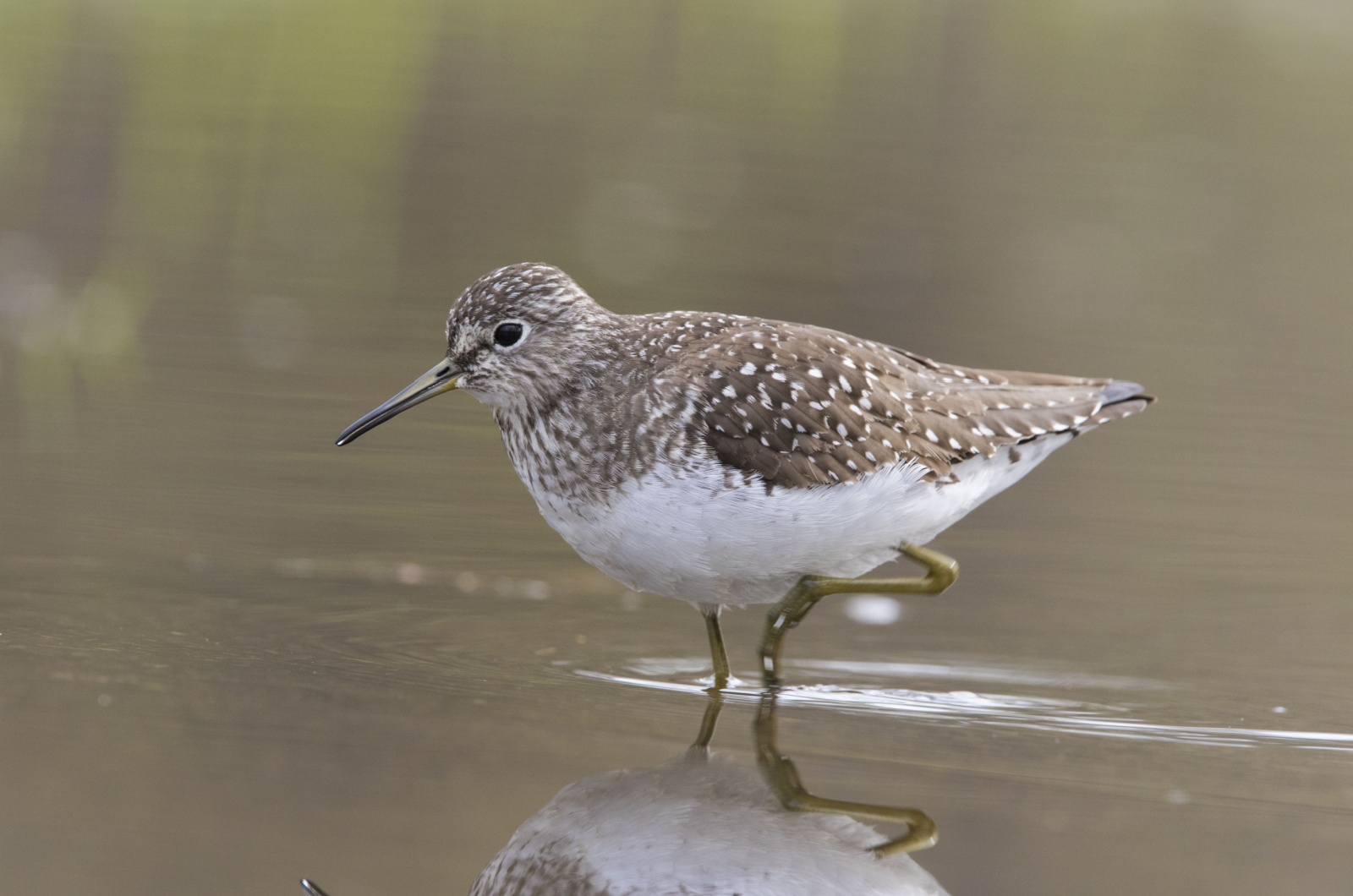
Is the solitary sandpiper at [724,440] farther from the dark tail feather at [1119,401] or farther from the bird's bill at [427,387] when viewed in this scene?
the dark tail feather at [1119,401]

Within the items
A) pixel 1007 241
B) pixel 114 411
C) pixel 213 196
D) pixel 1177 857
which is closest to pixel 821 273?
pixel 1007 241

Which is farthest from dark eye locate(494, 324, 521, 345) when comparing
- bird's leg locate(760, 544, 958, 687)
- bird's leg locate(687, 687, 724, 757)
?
bird's leg locate(687, 687, 724, 757)

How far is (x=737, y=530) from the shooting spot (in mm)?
6145

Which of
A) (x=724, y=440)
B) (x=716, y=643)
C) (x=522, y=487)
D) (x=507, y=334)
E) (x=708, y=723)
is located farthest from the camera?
(x=522, y=487)

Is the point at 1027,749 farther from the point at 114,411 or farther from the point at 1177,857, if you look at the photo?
the point at 114,411

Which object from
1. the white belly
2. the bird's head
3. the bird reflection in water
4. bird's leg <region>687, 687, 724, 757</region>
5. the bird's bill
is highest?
the bird's head

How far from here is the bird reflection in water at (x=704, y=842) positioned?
4.70m

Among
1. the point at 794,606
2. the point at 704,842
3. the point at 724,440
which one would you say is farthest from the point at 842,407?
the point at 704,842

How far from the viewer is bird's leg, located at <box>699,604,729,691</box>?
6.61m

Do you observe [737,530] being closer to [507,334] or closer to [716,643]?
[716,643]

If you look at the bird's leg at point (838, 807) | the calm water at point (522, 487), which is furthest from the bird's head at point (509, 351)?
the bird's leg at point (838, 807)

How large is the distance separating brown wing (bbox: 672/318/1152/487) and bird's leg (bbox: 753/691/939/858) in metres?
1.09

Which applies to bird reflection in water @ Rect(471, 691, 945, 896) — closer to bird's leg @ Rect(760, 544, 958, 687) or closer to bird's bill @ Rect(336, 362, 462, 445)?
bird's leg @ Rect(760, 544, 958, 687)

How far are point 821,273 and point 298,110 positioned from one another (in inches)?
214
